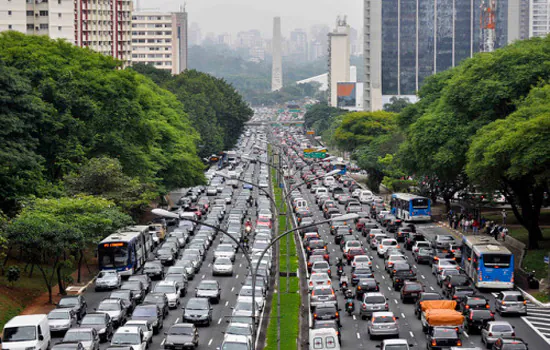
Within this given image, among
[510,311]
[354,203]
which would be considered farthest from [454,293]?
[354,203]

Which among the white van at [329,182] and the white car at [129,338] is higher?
the white van at [329,182]

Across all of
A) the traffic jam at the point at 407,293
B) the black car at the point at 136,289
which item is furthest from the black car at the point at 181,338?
the black car at the point at 136,289

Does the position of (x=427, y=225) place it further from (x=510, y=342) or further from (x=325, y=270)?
(x=510, y=342)

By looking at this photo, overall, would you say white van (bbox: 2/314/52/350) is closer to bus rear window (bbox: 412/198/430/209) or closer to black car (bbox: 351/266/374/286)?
black car (bbox: 351/266/374/286)

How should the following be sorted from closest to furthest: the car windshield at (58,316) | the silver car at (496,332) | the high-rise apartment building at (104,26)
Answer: the silver car at (496,332)
the car windshield at (58,316)
the high-rise apartment building at (104,26)

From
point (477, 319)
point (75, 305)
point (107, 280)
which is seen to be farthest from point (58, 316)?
point (477, 319)

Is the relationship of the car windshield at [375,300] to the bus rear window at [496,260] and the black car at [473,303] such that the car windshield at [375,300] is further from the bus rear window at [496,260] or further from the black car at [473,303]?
the bus rear window at [496,260]

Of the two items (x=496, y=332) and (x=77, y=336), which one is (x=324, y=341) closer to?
(x=496, y=332)

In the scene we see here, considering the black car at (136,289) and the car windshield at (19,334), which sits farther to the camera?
the black car at (136,289)
